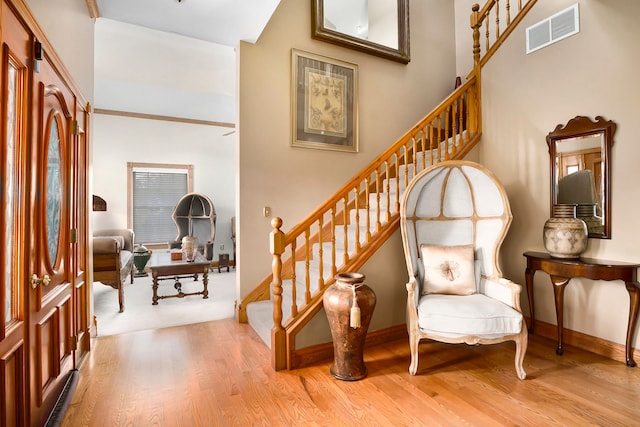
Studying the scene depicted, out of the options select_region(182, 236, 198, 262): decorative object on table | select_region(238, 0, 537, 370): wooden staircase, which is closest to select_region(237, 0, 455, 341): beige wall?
select_region(238, 0, 537, 370): wooden staircase

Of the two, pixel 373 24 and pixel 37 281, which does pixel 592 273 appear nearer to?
pixel 37 281

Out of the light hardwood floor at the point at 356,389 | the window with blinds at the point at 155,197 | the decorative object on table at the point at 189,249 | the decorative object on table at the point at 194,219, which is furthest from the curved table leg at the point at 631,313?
the window with blinds at the point at 155,197

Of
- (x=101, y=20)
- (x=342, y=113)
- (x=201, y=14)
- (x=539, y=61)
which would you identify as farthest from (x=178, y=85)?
(x=539, y=61)

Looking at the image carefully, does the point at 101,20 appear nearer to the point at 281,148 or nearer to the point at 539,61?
the point at 281,148

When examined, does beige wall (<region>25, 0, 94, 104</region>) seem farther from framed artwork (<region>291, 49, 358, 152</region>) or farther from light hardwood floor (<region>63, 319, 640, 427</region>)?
light hardwood floor (<region>63, 319, 640, 427</region>)

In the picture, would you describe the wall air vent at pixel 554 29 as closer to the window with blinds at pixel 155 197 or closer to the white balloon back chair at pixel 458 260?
the white balloon back chair at pixel 458 260

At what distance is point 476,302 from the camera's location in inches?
102

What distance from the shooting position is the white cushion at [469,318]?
2396mm

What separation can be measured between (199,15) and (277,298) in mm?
2722

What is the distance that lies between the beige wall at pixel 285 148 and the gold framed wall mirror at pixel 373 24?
0.44 ft

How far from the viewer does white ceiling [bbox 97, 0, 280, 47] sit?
2971 mm

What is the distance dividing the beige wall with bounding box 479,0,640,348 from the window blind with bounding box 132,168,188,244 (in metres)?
6.21

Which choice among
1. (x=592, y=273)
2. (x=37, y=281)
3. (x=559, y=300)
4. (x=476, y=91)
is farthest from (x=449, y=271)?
(x=37, y=281)

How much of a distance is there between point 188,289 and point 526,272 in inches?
176
